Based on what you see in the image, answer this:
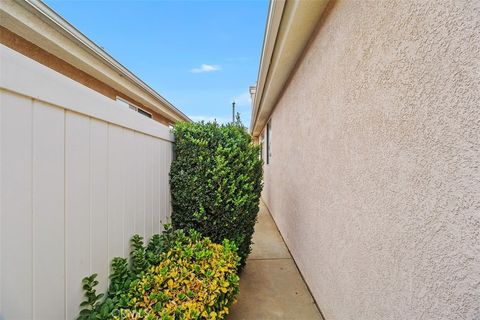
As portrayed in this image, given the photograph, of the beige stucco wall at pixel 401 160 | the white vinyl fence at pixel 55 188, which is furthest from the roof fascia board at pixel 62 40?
the beige stucco wall at pixel 401 160

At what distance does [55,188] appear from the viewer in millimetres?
1331

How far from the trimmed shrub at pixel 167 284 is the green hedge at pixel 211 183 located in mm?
498

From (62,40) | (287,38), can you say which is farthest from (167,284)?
(62,40)

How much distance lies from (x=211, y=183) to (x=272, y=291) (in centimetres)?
168

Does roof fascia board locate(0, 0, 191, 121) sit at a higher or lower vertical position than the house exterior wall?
higher

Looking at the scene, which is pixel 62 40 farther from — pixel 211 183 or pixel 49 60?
pixel 211 183

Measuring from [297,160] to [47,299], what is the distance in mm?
3525

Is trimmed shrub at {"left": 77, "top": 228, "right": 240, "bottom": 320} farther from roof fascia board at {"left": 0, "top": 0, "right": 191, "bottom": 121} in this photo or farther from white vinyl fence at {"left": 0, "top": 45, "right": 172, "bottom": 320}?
roof fascia board at {"left": 0, "top": 0, "right": 191, "bottom": 121}

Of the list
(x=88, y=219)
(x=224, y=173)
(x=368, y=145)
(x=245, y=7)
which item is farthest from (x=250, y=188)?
(x=245, y=7)

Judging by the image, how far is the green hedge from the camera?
3152 millimetres

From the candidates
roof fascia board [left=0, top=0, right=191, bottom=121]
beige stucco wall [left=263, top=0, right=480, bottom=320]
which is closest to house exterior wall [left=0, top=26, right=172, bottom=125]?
roof fascia board [left=0, top=0, right=191, bottom=121]

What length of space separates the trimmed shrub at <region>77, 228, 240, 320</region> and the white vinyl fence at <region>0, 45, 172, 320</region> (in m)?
0.12

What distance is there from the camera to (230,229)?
10.6 feet

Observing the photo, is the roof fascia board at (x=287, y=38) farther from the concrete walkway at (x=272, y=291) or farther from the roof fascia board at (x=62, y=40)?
the concrete walkway at (x=272, y=291)
